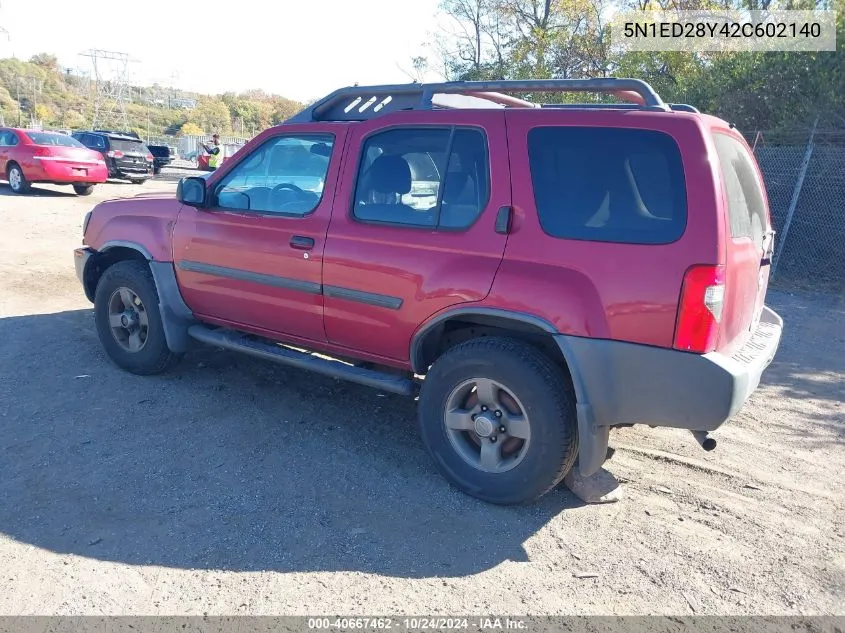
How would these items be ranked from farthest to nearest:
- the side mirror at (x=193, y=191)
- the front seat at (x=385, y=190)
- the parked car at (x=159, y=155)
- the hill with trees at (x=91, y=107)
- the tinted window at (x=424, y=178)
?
the hill with trees at (x=91, y=107), the parked car at (x=159, y=155), the side mirror at (x=193, y=191), the front seat at (x=385, y=190), the tinted window at (x=424, y=178)

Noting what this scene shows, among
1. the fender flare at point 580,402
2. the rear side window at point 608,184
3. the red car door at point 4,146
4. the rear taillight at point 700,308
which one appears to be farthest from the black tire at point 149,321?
the red car door at point 4,146

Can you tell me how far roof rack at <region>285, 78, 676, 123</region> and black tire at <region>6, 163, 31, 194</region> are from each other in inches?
581

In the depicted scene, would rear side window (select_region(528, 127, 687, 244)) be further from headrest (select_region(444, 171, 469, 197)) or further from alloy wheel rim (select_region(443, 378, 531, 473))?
alloy wheel rim (select_region(443, 378, 531, 473))

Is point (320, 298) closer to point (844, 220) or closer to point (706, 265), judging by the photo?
point (706, 265)

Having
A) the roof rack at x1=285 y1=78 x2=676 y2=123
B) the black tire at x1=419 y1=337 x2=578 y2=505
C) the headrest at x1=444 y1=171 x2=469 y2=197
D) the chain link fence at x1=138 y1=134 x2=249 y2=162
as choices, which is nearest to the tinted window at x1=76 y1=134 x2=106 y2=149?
the roof rack at x1=285 y1=78 x2=676 y2=123

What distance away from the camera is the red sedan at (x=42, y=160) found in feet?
52.3

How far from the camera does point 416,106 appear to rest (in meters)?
3.98

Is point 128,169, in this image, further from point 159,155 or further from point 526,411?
point 526,411

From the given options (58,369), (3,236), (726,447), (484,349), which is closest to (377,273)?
(484,349)

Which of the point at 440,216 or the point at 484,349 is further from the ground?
the point at 440,216

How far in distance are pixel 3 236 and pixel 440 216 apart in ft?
30.8

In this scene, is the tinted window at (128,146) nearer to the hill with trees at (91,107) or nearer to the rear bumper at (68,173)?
the rear bumper at (68,173)

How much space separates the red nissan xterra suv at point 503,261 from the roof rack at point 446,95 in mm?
13

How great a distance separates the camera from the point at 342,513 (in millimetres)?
3422
